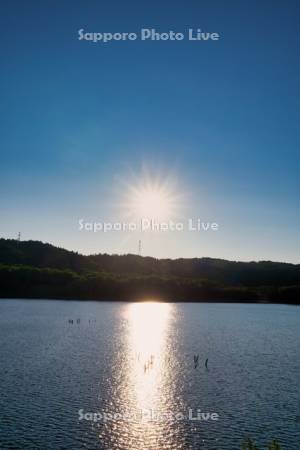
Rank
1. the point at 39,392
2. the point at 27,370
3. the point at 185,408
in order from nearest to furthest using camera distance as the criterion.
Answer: the point at 185,408, the point at 39,392, the point at 27,370

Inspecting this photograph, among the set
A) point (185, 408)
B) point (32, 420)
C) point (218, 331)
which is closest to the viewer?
point (32, 420)

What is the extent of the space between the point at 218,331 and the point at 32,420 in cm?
8153

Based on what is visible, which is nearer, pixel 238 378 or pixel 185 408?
pixel 185 408

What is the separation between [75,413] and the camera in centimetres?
4353

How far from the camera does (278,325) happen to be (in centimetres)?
13800

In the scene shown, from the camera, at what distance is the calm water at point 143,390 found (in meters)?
38.5

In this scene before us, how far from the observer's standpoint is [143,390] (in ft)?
179

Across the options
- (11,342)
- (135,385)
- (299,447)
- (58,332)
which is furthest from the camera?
(58,332)

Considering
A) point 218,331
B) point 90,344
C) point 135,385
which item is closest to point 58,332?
point 90,344

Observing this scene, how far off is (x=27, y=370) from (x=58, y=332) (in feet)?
146

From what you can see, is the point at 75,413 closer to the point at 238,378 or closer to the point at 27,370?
the point at 27,370

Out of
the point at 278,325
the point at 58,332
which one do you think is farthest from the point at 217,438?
the point at 278,325

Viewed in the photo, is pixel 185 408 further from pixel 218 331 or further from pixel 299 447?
pixel 218 331

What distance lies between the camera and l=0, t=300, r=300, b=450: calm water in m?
38.5
